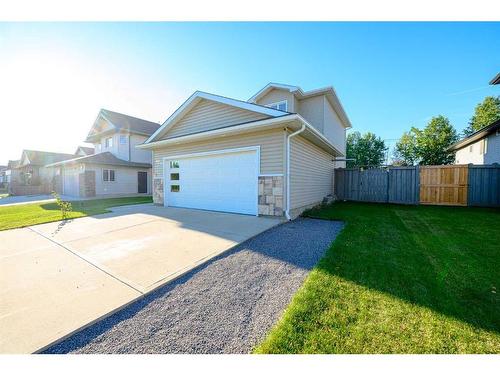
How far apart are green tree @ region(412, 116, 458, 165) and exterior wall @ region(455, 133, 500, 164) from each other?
501 inches

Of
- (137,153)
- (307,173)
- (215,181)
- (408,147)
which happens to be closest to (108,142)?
(137,153)

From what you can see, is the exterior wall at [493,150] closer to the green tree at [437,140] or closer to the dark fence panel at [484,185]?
the dark fence panel at [484,185]

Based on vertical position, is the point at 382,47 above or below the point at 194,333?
above

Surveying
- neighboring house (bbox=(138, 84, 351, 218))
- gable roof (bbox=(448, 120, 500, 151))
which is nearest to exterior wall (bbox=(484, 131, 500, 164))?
gable roof (bbox=(448, 120, 500, 151))

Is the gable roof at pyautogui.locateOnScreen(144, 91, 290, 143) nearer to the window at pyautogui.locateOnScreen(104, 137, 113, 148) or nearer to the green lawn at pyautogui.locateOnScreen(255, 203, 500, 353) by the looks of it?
the green lawn at pyautogui.locateOnScreen(255, 203, 500, 353)

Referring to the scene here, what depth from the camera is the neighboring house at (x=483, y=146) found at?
10.5 m

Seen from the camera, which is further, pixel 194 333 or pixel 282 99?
pixel 282 99

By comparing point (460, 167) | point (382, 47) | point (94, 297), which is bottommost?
point (94, 297)

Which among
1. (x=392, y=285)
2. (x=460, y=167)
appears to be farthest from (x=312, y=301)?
(x=460, y=167)

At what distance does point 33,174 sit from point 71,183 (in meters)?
9.46

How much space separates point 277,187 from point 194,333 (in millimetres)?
5255

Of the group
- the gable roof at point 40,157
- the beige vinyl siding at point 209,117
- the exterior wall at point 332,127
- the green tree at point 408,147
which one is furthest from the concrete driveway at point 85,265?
the green tree at point 408,147
